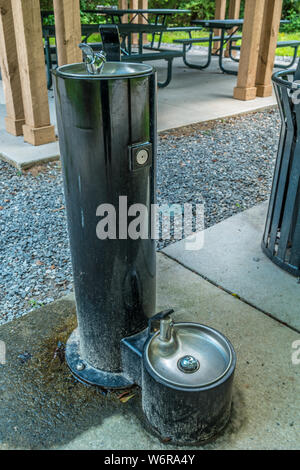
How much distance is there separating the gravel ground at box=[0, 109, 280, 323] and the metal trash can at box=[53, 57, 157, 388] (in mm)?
821

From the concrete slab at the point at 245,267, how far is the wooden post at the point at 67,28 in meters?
2.69

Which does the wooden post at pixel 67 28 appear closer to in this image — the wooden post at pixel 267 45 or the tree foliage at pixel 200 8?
the wooden post at pixel 267 45

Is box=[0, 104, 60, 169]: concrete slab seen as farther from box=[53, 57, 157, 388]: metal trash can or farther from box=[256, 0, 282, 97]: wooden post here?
box=[256, 0, 282, 97]: wooden post

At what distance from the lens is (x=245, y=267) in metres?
2.62

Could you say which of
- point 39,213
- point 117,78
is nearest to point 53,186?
point 39,213

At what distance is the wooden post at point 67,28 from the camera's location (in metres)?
4.30

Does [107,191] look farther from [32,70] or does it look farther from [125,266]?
[32,70]

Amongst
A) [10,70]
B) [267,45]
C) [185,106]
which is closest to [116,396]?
[10,70]

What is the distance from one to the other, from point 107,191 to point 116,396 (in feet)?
2.86

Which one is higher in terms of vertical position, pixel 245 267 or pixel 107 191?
pixel 107 191

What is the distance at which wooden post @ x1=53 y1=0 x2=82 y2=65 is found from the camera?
4297mm

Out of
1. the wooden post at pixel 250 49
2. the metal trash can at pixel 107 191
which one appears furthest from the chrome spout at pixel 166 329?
the wooden post at pixel 250 49

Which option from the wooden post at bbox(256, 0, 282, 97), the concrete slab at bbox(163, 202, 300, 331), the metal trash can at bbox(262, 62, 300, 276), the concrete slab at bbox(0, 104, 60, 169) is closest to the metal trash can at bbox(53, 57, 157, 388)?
the concrete slab at bbox(163, 202, 300, 331)
